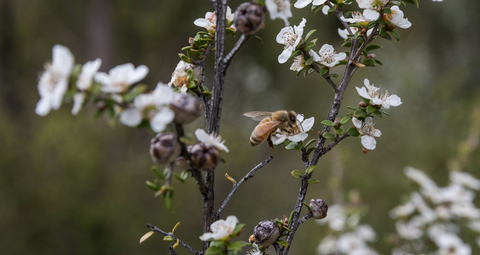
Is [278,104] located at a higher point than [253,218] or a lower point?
higher

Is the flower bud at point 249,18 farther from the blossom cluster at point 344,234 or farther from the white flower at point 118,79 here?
the blossom cluster at point 344,234

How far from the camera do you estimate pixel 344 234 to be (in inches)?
64.2

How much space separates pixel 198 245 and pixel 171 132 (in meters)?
2.88

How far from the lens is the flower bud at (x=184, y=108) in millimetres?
395

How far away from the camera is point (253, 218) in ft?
11.4

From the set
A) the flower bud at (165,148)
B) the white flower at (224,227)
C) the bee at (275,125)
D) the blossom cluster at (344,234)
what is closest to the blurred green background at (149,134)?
the blossom cluster at (344,234)

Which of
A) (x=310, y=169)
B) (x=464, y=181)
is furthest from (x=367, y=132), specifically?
(x=464, y=181)

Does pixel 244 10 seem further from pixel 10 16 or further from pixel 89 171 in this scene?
pixel 10 16

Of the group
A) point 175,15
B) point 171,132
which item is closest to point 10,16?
point 175,15

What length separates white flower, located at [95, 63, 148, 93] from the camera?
36 cm

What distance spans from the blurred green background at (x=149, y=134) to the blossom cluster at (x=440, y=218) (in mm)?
449

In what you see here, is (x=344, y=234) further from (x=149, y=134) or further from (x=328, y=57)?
(x=149, y=134)

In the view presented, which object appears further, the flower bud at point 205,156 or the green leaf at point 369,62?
the green leaf at point 369,62

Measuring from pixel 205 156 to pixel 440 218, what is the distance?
150 cm
